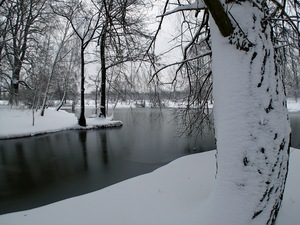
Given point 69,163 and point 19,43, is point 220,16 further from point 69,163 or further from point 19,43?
point 19,43

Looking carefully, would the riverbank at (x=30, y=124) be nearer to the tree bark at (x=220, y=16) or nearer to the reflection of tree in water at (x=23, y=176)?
the reflection of tree in water at (x=23, y=176)

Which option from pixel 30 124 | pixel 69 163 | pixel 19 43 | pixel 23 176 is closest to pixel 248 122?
pixel 23 176

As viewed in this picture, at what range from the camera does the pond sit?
4867mm

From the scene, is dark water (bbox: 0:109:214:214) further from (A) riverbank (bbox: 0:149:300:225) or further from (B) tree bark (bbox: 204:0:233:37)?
(B) tree bark (bbox: 204:0:233:37)

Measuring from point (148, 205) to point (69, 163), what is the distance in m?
5.43

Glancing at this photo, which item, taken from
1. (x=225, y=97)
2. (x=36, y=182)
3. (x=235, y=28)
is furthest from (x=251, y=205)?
(x=36, y=182)

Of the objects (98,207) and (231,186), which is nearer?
(231,186)

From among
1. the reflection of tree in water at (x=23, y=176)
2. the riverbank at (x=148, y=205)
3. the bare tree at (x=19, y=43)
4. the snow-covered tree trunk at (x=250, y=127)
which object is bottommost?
the reflection of tree in water at (x=23, y=176)

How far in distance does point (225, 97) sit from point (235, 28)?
726 millimetres

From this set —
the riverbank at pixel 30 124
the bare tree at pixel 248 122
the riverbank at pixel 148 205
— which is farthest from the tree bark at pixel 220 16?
the riverbank at pixel 30 124

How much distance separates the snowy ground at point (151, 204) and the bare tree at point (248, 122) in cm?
45

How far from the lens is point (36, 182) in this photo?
18.3 ft

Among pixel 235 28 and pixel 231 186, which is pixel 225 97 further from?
pixel 231 186

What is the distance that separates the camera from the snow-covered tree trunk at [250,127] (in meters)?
1.82
